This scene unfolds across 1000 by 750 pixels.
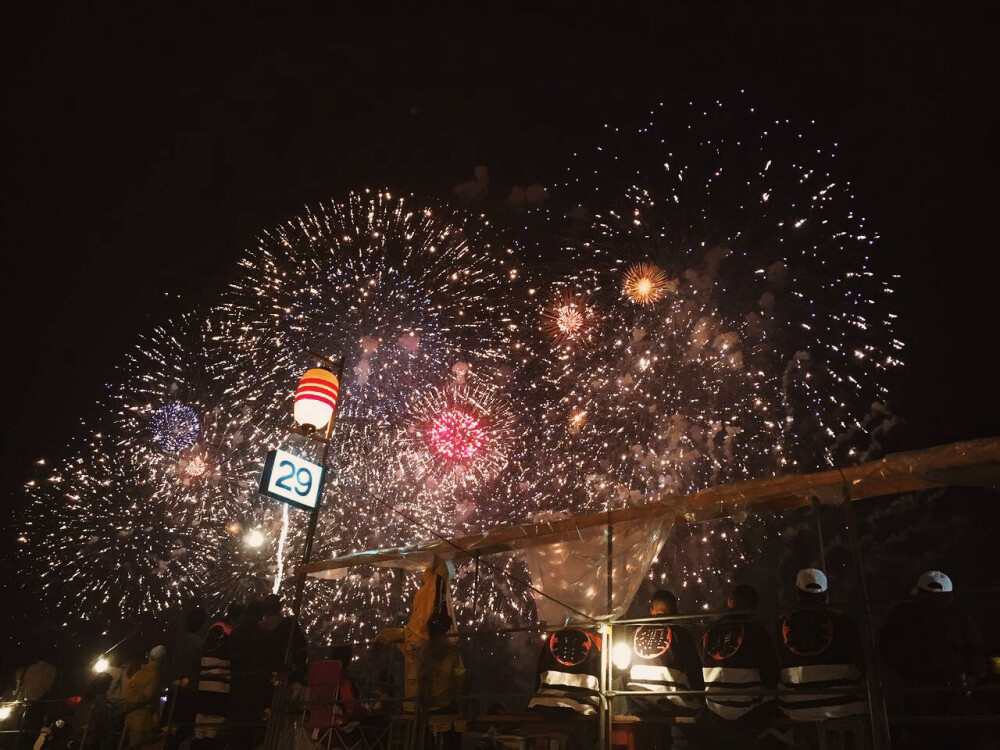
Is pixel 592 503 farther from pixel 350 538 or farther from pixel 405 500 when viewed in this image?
pixel 350 538

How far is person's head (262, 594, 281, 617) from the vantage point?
30.3 ft

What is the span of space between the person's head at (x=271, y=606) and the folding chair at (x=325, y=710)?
3.13 feet

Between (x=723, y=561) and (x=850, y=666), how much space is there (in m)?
15.8

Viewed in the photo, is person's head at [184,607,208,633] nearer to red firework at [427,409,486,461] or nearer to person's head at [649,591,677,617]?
person's head at [649,591,677,617]

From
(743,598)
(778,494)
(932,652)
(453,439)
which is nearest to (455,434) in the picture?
(453,439)

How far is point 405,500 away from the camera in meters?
17.2

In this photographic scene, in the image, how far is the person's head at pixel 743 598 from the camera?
269 inches

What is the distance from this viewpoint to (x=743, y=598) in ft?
22.6

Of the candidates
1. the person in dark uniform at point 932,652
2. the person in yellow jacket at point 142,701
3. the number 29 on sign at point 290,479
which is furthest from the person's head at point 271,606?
the person in dark uniform at point 932,652

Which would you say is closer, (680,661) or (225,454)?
(680,661)

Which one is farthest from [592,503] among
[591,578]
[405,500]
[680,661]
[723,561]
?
[680,661]

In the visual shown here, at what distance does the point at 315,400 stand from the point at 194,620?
11.2 ft

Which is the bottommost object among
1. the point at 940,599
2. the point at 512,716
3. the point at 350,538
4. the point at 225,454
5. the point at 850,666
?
the point at 512,716

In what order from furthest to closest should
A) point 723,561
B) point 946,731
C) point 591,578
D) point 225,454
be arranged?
point 723,561, point 225,454, point 591,578, point 946,731
